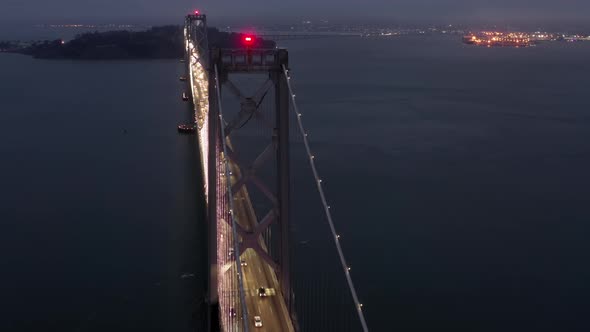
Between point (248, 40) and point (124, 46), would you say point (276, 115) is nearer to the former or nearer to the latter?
point (248, 40)

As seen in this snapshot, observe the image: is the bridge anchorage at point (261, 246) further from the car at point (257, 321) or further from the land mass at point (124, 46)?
the land mass at point (124, 46)

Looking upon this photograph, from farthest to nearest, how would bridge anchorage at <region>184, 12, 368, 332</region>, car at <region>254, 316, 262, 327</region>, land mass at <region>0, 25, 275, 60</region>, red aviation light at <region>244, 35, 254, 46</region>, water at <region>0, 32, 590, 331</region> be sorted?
land mass at <region>0, 25, 275, 60</region>, water at <region>0, 32, 590, 331</region>, red aviation light at <region>244, 35, 254, 46</region>, bridge anchorage at <region>184, 12, 368, 332</region>, car at <region>254, 316, 262, 327</region>

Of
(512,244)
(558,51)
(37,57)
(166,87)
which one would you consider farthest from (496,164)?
(558,51)

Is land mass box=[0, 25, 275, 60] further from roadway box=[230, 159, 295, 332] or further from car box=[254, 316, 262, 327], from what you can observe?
car box=[254, 316, 262, 327]

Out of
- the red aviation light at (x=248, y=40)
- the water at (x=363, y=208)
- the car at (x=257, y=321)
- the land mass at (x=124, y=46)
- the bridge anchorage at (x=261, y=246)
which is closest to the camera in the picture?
the car at (x=257, y=321)

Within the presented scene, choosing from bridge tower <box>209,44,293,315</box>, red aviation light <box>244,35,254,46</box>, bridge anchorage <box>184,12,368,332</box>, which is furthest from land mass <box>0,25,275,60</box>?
bridge tower <box>209,44,293,315</box>

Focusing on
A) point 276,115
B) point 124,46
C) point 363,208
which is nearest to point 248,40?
point 276,115

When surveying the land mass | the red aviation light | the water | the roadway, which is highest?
the red aviation light

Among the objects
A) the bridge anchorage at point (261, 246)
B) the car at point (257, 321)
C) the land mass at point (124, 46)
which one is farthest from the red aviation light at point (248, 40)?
the land mass at point (124, 46)
